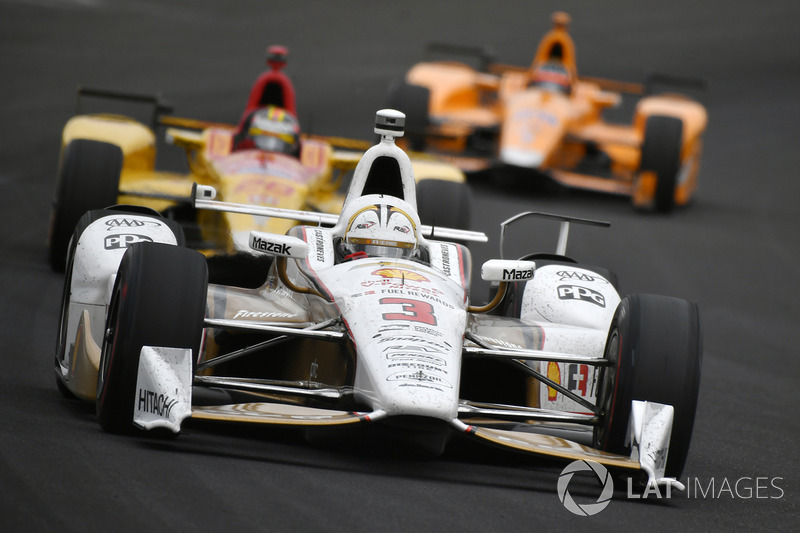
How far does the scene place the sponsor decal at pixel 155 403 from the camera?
6.62 m

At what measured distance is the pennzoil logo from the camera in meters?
7.47

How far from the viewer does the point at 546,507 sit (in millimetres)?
6508

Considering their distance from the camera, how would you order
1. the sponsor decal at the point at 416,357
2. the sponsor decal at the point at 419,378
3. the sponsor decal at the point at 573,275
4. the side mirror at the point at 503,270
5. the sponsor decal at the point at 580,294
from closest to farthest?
the sponsor decal at the point at 419,378
the sponsor decal at the point at 416,357
the side mirror at the point at 503,270
the sponsor decal at the point at 580,294
the sponsor decal at the point at 573,275

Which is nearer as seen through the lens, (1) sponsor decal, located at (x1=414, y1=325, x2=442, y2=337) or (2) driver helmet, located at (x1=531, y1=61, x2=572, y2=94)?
(1) sponsor decal, located at (x1=414, y1=325, x2=442, y2=337)

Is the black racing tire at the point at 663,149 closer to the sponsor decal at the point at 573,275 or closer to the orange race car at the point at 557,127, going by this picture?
the orange race car at the point at 557,127

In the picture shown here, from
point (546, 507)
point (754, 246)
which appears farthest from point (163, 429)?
point (754, 246)

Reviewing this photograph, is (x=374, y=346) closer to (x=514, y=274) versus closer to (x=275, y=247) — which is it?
(x=275, y=247)

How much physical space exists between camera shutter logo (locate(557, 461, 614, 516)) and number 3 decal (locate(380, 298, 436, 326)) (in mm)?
1021

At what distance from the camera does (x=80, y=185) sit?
1164 cm

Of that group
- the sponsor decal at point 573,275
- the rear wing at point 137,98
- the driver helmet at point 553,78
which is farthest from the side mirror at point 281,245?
the driver helmet at point 553,78

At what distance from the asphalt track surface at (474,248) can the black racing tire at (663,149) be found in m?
0.55

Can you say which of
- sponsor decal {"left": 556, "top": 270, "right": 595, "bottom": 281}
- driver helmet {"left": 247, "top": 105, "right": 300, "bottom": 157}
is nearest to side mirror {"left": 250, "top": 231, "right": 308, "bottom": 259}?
sponsor decal {"left": 556, "top": 270, "right": 595, "bottom": 281}

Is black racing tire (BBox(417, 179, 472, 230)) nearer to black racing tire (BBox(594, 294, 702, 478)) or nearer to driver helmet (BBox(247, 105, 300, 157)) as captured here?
driver helmet (BBox(247, 105, 300, 157))

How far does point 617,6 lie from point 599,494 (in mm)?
30002
